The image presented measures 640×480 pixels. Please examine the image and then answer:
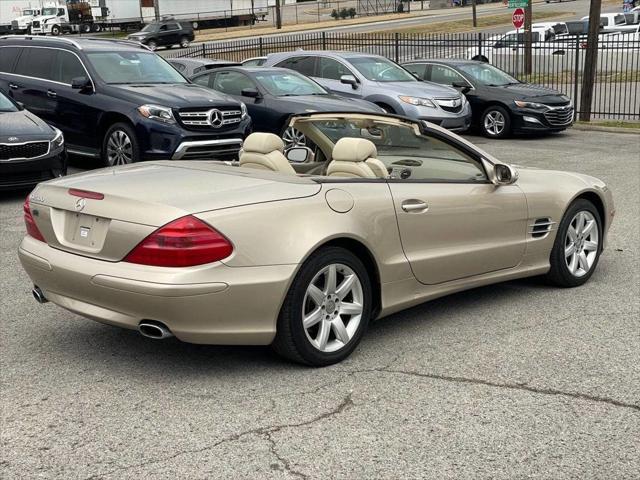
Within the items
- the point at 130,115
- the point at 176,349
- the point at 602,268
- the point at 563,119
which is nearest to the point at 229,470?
the point at 176,349

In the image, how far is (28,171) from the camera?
988 centimetres

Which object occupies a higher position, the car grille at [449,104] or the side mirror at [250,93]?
the side mirror at [250,93]

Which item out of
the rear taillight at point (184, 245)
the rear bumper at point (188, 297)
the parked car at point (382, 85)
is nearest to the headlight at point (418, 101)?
the parked car at point (382, 85)

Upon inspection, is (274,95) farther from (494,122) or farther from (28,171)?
(494,122)

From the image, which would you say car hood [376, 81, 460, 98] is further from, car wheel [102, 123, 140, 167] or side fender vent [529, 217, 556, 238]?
side fender vent [529, 217, 556, 238]

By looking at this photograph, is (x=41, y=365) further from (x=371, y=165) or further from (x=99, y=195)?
(x=371, y=165)

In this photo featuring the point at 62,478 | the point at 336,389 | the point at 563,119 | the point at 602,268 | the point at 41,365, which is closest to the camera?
the point at 62,478

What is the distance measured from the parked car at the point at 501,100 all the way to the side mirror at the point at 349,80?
111 inches

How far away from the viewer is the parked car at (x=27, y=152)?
31.9 feet

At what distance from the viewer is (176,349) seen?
16.5ft

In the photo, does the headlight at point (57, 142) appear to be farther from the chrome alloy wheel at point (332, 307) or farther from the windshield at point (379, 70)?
the windshield at point (379, 70)

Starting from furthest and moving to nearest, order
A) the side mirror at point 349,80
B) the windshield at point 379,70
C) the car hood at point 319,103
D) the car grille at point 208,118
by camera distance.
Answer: the windshield at point 379,70, the side mirror at point 349,80, the car hood at point 319,103, the car grille at point 208,118

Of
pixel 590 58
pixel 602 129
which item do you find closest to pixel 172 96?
pixel 602 129

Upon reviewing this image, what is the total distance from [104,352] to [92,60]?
8.12 m
